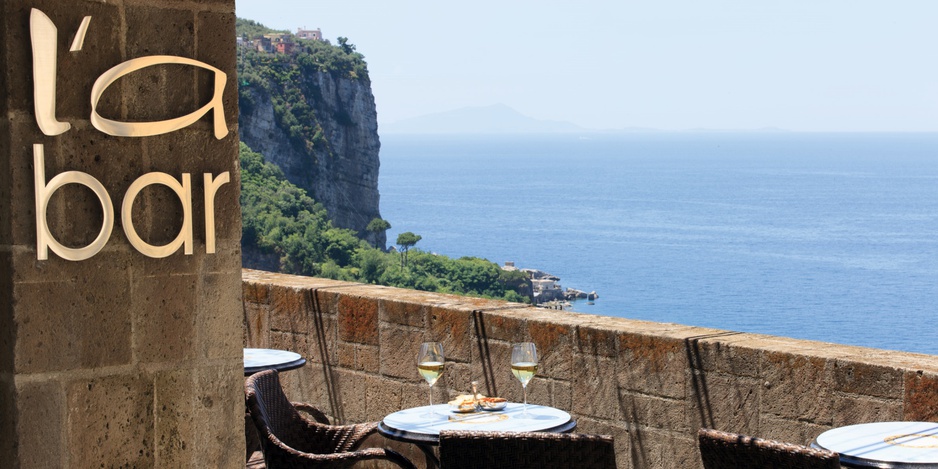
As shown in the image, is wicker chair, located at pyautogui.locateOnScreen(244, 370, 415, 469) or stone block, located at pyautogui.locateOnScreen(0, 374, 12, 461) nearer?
stone block, located at pyautogui.locateOnScreen(0, 374, 12, 461)

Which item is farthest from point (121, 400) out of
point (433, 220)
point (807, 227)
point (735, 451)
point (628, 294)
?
point (433, 220)

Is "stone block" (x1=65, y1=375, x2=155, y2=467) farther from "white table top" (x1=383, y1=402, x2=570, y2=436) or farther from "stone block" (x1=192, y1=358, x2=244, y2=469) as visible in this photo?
"white table top" (x1=383, y1=402, x2=570, y2=436)

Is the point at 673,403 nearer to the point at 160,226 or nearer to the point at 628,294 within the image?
the point at 160,226

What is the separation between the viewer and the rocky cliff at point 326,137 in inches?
3332

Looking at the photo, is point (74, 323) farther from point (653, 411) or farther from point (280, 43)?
point (280, 43)

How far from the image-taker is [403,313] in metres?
5.08

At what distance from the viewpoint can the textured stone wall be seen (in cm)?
381

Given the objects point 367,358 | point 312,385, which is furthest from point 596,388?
point 312,385

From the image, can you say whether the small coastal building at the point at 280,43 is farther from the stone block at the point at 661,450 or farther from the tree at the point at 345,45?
the stone block at the point at 661,450

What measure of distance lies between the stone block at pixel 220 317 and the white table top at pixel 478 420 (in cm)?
99

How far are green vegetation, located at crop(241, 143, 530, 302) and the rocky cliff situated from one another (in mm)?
9392

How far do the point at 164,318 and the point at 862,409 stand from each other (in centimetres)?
219

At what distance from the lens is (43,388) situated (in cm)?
260

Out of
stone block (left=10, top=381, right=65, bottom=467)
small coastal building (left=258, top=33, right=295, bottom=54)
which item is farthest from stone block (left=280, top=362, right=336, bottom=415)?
small coastal building (left=258, top=33, right=295, bottom=54)
